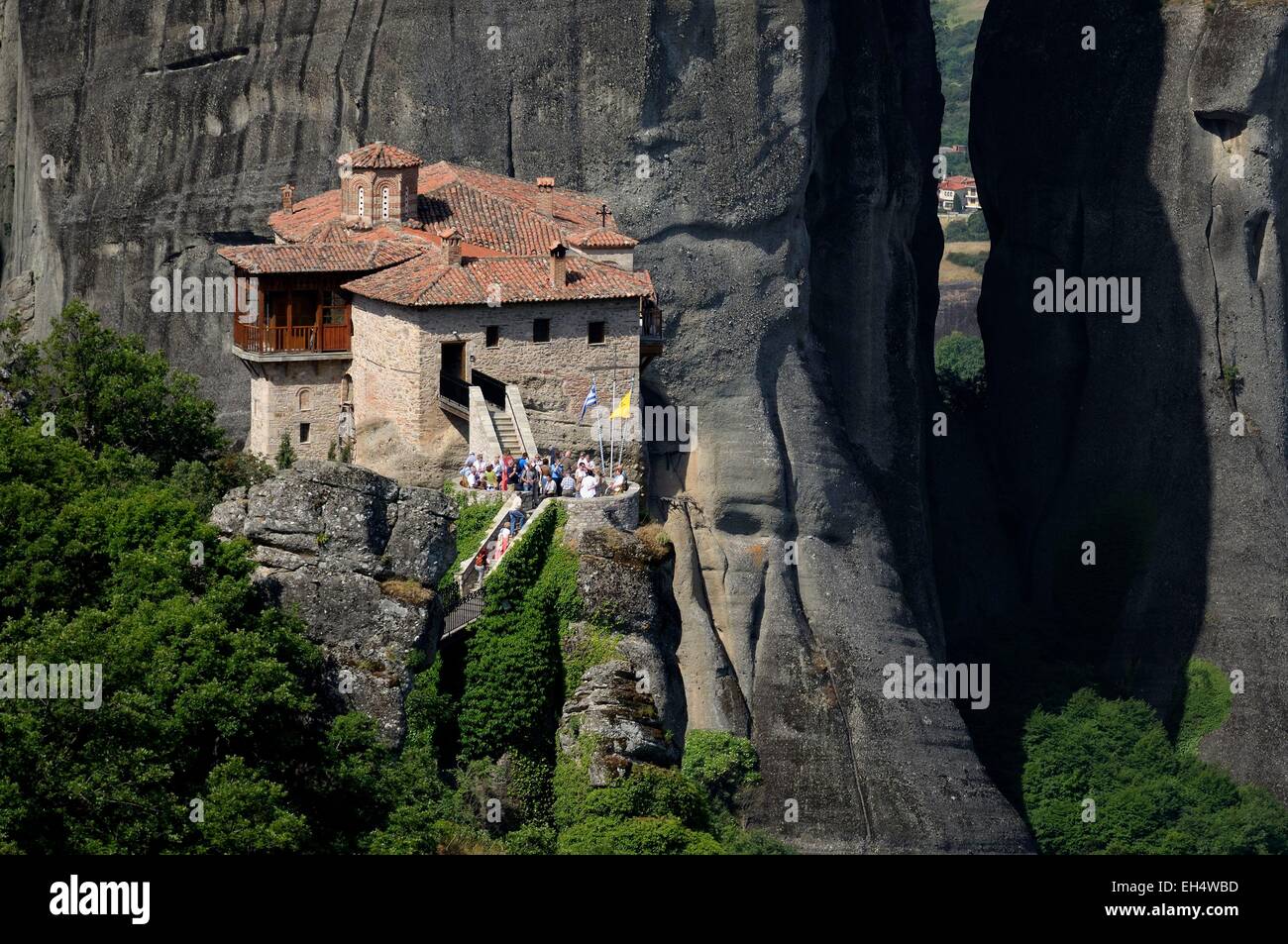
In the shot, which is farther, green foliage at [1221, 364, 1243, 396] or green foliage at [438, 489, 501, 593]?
green foliage at [1221, 364, 1243, 396]

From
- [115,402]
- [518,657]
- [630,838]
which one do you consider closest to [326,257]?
[115,402]

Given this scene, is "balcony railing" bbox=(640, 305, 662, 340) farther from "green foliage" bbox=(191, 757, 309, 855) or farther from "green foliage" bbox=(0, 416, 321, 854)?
"green foliage" bbox=(191, 757, 309, 855)

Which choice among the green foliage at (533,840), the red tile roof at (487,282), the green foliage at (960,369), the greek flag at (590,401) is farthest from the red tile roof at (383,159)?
the green foliage at (960,369)

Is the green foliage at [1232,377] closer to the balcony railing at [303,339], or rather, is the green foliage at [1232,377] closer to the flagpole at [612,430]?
the flagpole at [612,430]

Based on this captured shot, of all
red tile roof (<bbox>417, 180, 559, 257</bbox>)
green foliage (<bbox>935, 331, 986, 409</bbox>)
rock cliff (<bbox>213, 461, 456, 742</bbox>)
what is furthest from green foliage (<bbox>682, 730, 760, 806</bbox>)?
rock cliff (<bbox>213, 461, 456, 742</bbox>)

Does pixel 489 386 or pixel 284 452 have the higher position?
pixel 489 386

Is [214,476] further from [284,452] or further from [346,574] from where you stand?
[346,574]
